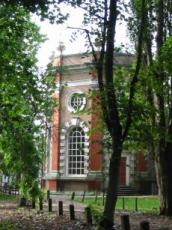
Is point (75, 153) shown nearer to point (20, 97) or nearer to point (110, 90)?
point (20, 97)

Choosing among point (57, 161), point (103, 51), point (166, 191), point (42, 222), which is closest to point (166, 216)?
point (166, 191)

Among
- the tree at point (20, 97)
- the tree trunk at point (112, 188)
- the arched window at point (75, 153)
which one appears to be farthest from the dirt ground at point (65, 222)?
the arched window at point (75, 153)

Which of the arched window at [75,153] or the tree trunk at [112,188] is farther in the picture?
the arched window at [75,153]

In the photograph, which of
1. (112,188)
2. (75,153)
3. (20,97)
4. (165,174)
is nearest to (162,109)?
(165,174)

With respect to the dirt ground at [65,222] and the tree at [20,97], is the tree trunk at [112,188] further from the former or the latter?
the tree at [20,97]

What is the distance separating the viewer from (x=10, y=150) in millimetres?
31188

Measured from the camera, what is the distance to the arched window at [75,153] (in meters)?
53.1

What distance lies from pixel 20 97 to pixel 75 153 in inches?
1088

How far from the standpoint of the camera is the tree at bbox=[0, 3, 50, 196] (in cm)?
2039

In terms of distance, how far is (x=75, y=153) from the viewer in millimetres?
53562

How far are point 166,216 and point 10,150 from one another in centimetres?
978

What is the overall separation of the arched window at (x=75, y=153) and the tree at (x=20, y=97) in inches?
686

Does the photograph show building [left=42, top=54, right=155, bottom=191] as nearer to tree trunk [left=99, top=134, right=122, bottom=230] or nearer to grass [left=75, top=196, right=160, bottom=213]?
grass [left=75, top=196, right=160, bottom=213]

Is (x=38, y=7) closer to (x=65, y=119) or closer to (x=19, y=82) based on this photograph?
(x=19, y=82)
